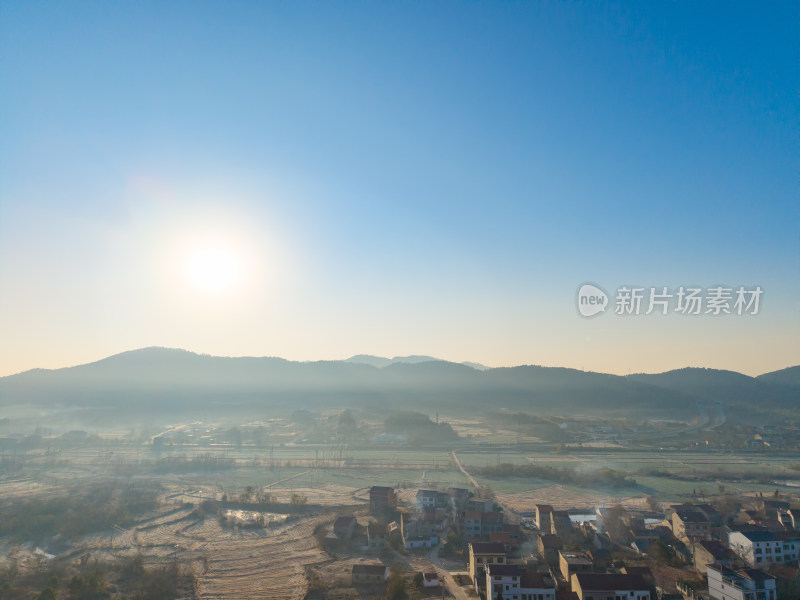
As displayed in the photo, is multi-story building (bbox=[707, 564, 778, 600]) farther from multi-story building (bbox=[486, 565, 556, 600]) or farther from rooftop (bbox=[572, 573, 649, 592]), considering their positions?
multi-story building (bbox=[486, 565, 556, 600])

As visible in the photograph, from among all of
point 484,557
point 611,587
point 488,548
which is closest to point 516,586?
point 484,557

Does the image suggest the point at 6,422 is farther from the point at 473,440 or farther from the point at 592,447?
the point at 592,447

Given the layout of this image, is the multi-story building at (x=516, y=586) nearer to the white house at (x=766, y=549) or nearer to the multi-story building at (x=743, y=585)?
the multi-story building at (x=743, y=585)

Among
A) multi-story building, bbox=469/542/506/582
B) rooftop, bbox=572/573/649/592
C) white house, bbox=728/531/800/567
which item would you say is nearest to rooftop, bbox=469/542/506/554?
multi-story building, bbox=469/542/506/582

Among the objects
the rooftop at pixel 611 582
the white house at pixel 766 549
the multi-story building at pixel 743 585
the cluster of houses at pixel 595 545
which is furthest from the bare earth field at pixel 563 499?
the rooftop at pixel 611 582

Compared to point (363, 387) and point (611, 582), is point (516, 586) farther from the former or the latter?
point (363, 387)
